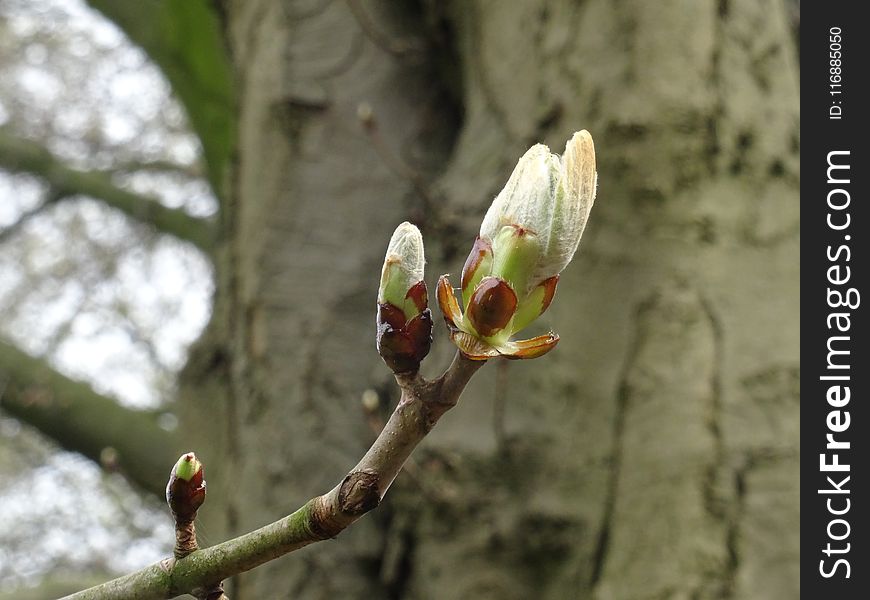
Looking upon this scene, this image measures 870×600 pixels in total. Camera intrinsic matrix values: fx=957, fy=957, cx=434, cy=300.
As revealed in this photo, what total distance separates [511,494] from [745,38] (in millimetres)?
819

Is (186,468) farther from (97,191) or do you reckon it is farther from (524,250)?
(97,191)

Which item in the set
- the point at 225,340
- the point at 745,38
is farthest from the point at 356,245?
the point at 745,38

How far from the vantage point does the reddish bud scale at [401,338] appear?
18.4 inches

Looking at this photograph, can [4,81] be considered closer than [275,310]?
No

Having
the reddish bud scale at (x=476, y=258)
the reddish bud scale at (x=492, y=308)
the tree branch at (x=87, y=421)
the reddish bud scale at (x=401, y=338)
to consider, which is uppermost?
the reddish bud scale at (x=476, y=258)

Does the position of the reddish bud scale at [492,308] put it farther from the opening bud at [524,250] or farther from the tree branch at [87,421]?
the tree branch at [87,421]

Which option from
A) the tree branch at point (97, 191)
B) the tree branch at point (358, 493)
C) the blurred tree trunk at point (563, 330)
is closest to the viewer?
the tree branch at point (358, 493)

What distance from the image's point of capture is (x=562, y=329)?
4.66 ft

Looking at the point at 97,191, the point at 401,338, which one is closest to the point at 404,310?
the point at 401,338

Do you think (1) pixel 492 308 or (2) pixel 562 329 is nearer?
(1) pixel 492 308

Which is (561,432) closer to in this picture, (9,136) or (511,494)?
(511,494)

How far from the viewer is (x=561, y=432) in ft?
4.47

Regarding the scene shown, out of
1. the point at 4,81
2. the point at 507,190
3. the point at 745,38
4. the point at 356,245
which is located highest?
the point at 4,81

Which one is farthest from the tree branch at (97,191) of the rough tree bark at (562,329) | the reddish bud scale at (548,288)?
the reddish bud scale at (548,288)
